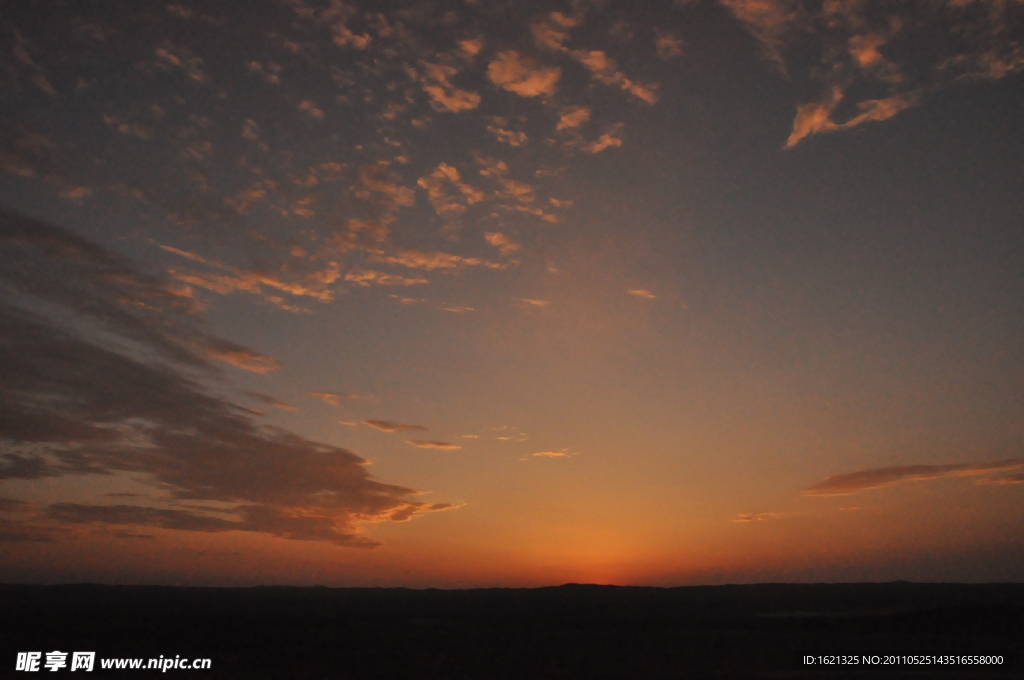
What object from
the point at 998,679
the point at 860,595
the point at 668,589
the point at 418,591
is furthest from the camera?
the point at 418,591

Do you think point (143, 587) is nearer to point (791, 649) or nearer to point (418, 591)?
point (418, 591)

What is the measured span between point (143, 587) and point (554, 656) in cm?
19098

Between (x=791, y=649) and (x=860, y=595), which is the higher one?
(x=791, y=649)

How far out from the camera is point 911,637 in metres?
45.4

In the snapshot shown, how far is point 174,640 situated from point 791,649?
42.4m

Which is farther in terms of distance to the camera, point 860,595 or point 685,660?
point 860,595

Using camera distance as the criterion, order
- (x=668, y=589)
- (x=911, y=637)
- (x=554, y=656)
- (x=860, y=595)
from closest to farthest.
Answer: (x=554, y=656)
(x=911, y=637)
(x=860, y=595)
(x=668, y=589)

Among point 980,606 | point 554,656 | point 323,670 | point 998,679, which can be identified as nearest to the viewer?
point 998,679

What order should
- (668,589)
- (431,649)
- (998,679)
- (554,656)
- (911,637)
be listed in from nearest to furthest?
1. (998,679)
2. (554,656)
3. (431,649)
4. (911,637)
5. (668,589)

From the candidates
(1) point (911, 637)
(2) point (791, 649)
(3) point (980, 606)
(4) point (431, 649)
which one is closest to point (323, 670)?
(4) point (431, 649)

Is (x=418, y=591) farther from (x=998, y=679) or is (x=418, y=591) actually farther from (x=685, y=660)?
(x=998, y=679)

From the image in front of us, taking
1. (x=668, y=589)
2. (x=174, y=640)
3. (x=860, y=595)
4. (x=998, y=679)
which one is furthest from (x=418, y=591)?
(x=998, y=679)

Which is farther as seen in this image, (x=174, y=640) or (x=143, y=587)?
(x=143, y=587)

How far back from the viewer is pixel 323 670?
3158 cm
